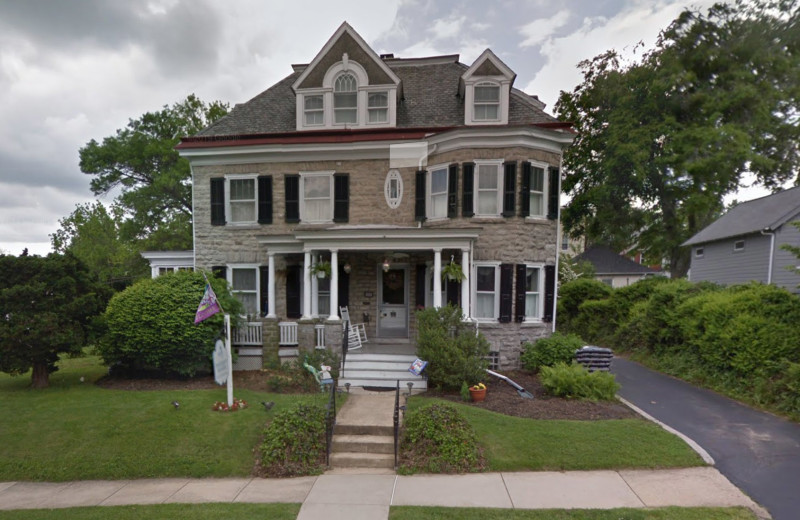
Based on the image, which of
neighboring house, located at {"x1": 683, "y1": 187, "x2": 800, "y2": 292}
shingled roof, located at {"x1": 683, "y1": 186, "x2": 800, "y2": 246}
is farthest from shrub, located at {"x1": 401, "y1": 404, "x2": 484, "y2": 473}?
shingled roof, located at {"x1": 683, "y1": 186, "x2": 800, "y2": 246}

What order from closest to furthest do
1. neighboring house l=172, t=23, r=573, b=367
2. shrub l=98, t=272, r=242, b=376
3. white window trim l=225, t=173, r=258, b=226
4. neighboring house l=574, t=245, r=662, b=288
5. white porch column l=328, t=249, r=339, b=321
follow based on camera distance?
shrub l=98, t=272, r=242, b=376
white porch column l=328, t=249, r=339, b=321
neighboring house l=172, t=23, r=573, b=367
white window trim l=225, t=173, r=258, b=226
neighboring house l=574, t=245, r=662, b=288

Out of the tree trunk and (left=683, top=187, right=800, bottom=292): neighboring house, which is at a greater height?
(left=683, top=187, right=800, bottom=292): neighboring house

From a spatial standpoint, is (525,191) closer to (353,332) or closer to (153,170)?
(353,332)

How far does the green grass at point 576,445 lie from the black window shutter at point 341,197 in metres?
7.81

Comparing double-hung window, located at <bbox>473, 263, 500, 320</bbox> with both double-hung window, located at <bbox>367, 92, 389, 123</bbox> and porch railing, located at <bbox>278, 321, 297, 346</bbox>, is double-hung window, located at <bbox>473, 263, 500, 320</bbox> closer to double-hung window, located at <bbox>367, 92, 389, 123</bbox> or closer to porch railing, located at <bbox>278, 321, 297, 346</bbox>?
porch railing, located at <bbox>278, 321, 297, 346</bbox>

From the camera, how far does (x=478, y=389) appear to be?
851 cm

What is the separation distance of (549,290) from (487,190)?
3876 mm

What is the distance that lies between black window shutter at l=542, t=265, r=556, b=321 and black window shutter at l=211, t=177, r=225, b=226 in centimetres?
1143

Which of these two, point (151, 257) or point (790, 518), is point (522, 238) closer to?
point (790, 518)

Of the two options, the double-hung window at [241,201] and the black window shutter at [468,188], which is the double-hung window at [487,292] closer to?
the black window shutter at [468,188]

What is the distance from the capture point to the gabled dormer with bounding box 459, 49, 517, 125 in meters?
12.1

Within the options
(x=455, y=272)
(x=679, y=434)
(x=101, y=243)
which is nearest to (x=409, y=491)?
(x=679, y=434)

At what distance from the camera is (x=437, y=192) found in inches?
475

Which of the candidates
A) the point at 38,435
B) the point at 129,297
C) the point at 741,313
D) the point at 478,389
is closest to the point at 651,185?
the point at 741,313
